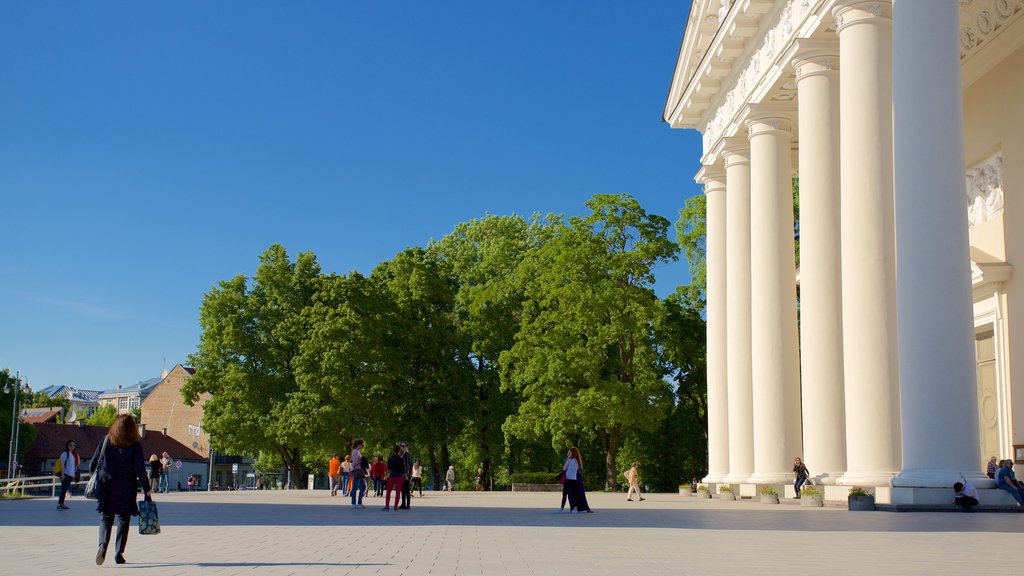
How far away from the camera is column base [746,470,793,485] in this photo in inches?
1272

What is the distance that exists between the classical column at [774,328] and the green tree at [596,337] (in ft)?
67.0

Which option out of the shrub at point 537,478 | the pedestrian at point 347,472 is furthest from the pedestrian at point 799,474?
the shrub at point 537,478

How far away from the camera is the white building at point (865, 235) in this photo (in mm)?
22609

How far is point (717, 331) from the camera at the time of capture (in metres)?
41.8

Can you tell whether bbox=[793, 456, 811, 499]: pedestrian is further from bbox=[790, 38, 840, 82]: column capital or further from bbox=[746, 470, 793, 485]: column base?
bbox=[790, 38, 840, 82]: column capital

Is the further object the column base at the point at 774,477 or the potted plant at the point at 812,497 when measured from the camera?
the column base at the point at 774,477

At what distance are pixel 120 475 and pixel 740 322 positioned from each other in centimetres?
2671

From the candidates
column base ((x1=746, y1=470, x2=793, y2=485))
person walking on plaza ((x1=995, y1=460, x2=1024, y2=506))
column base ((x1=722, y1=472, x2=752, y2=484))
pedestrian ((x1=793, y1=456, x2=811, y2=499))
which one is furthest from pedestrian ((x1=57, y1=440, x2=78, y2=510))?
person walking on plaza ((x1=995, y1=460, x2=1024, y2=506))

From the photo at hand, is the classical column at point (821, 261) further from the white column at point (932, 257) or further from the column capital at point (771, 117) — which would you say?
the white column at point (932, 257)

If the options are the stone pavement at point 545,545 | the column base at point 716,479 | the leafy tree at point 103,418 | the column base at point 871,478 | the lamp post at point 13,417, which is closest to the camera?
the stone pavement at point 545,545

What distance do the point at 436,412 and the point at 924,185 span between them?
4445 centimetres

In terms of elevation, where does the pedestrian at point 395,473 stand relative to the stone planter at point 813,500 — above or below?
above

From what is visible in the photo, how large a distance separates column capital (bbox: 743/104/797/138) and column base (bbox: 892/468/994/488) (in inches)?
596

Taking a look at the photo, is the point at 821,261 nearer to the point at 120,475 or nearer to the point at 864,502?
the point at 864,502
